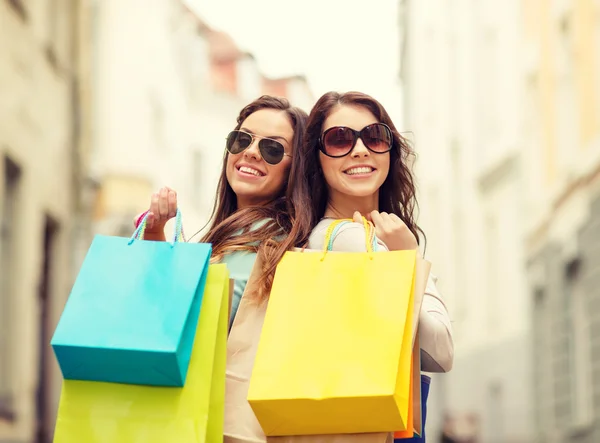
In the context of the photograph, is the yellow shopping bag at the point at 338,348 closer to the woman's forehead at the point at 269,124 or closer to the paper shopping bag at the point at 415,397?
the paper shopping bag at the point at 415,397

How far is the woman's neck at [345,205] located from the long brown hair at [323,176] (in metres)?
0.03

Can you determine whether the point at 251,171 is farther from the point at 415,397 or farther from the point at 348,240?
the point at 415,397

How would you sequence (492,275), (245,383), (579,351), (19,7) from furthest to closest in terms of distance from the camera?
(492,275), (579,351), (19,7), (245,383)

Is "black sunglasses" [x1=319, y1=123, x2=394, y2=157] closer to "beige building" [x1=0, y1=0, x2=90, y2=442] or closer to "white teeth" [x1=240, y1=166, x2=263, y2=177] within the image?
"white teeth" [x1=240, y1=166, x2=263, y2=177]

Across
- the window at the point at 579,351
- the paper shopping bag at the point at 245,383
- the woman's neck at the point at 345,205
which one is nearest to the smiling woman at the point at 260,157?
the woman's neck at the point at 345,205

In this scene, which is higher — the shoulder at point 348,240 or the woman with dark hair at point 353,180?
the woman with dark hair at point 353,180

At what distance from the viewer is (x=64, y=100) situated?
14.5 meters

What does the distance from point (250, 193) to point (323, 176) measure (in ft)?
0.61

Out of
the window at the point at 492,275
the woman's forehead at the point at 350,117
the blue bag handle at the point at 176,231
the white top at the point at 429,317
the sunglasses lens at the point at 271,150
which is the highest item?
the woman's forehead at the point at 350,117

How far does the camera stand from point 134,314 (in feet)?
8.10

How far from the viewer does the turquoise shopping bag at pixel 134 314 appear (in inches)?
95.0

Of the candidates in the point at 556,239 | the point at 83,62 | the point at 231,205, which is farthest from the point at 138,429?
the point at 556,239

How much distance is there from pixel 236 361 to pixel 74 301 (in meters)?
0.36

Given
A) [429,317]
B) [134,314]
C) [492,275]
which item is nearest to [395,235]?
[429,317]
